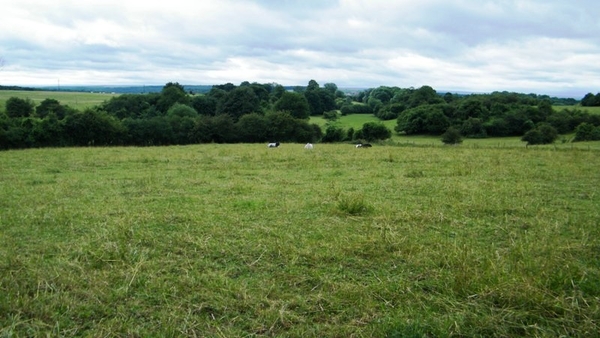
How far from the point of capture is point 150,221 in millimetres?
6305

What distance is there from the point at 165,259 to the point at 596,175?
12.2m

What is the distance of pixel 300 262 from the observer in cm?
459

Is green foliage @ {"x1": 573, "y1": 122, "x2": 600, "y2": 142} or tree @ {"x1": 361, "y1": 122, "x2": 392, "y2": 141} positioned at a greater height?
green foliage @ {"x1": 573, "y1": 122, "x2": 600, "y2": 142}

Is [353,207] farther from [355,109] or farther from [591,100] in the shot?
[355,109]

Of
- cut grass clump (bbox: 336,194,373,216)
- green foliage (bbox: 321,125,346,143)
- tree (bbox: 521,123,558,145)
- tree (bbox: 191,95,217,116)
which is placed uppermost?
tree (bbox: 191,95,217,116)

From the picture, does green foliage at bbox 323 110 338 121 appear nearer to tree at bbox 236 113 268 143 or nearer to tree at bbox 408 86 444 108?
tree at bbox 408 86 444 108

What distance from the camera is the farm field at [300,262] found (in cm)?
331

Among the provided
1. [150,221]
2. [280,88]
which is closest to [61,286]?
[150,221]

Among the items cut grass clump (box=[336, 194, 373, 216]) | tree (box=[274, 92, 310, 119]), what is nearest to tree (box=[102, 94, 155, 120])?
tree (box=[274, 92, 310, 119])

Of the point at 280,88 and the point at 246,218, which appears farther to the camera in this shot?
the point at 280,88

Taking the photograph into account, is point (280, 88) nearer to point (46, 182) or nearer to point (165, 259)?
point (46, 182)

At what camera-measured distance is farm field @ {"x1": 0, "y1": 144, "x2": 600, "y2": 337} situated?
10.9 ft

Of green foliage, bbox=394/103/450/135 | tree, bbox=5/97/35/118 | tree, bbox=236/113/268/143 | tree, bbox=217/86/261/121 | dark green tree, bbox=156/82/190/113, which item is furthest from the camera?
dark green tree, bbox=156/82/190/113

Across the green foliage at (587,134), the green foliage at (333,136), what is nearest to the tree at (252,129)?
the green foliage at (333,136)
